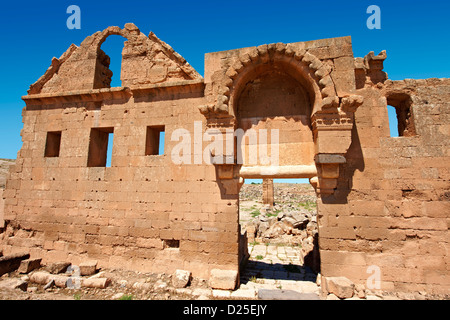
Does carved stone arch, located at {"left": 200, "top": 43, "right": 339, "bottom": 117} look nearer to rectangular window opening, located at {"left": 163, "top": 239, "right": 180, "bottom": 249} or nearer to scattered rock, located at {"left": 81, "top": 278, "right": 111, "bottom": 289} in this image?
rectangular window opening, located at {"left": 163, "top": 239, "right": 180, "bottom": 249}

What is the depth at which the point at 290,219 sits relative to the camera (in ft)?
39.4

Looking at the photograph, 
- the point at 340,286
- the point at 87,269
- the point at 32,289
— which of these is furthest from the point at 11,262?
the point at 340,286

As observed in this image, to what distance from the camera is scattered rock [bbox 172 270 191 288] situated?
5.29 metres

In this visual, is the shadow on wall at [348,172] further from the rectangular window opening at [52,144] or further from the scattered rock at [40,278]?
the rectangular window opening at [52,144]

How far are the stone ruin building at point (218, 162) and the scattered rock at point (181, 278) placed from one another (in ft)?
0.87

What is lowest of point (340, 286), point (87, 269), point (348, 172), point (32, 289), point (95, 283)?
point (32, 289)

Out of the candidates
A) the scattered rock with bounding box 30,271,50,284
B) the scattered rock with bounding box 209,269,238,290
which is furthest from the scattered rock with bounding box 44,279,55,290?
the scattered rock with bounding box 209,269,238,290

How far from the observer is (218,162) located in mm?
5570

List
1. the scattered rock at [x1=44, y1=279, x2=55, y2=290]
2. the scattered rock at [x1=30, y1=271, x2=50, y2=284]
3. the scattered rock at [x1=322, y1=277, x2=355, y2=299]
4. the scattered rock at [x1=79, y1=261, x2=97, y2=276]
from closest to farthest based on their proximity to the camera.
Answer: the scattered rock at [x1=322, y1=277, x2=355, y2=299] < the scattered rock at [x1=44, y1=279, x2=55, y2=290] < the scattered rock at [x1=30, y1=271, x2=50, y2=284] < the scattered rock at [x1=79, y1=261, x2=97, y2=276]

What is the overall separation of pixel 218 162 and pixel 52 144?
587cm

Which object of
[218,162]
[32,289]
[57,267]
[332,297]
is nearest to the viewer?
[332,297]

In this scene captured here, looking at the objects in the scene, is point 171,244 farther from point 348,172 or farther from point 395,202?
point 395,202

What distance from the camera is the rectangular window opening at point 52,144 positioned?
A: 736 centimetres

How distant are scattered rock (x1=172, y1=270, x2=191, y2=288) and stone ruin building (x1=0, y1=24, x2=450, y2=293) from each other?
10.4 inches
